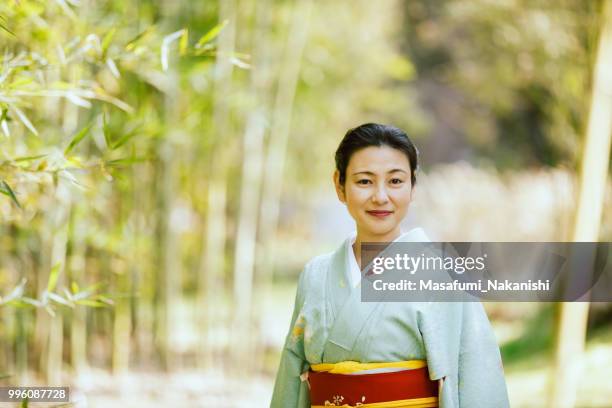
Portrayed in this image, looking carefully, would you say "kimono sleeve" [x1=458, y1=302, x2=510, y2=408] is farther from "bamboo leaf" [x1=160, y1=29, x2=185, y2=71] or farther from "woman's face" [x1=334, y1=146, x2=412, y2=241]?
"bamboo leaf" [x1=160, y1=29, x2=185, y2=71]

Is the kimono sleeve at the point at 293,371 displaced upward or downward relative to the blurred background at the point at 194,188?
downward

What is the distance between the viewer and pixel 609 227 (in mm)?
4648

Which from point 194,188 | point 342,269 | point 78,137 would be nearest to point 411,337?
point 342,269

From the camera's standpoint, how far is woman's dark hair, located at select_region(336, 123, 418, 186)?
58.5 inches

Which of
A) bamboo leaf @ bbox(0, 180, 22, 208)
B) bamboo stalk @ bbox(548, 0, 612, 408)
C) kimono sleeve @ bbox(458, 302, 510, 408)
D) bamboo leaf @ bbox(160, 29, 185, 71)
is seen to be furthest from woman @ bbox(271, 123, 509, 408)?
bamboo stalk @ bbox(548, 0, 612, 408)

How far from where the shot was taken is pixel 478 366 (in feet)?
4.71

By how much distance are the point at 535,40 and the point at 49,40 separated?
438 centimetres

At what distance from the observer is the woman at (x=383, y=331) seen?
1434mm

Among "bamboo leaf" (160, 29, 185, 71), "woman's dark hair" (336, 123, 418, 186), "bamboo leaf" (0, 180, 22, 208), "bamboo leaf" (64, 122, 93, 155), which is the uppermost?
"bamboo leaf" (160, 29, 185, 71)

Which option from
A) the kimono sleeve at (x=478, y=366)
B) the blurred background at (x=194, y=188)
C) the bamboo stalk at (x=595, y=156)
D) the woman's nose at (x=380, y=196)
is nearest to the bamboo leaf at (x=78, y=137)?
the blurred background at (x=194, y=188)

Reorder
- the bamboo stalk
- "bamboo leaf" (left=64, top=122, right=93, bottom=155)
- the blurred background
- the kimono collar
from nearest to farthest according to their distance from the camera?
the kimono collar, "bamboo leaf" (left=64, top=122, right=93, bottom=155), the blurred background, the bamboo stalk

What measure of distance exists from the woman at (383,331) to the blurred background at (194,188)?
0.56 metres

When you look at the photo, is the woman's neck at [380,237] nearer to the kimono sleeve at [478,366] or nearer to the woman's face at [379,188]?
the woman's face at [379,188]

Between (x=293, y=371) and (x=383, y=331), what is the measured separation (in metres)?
0.24
